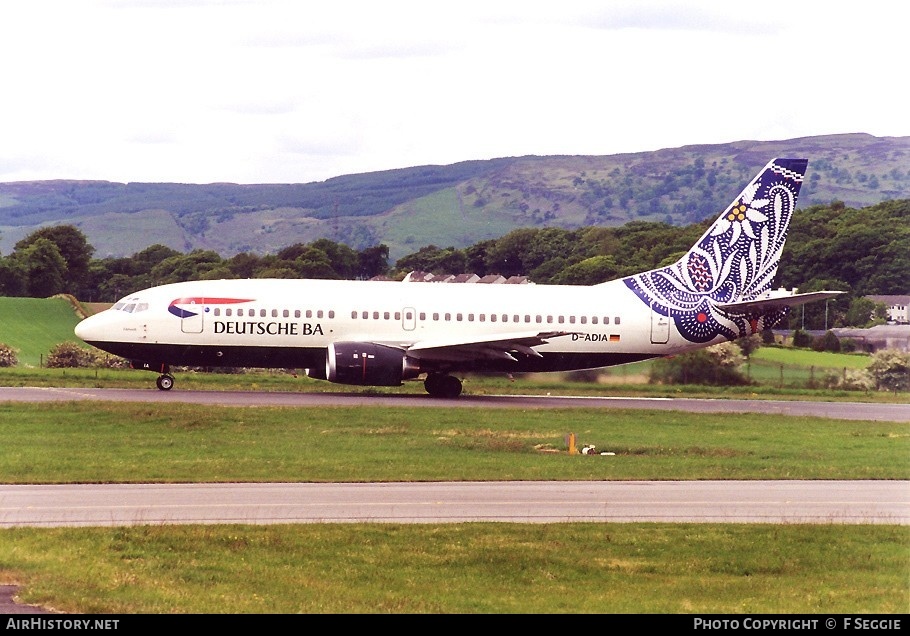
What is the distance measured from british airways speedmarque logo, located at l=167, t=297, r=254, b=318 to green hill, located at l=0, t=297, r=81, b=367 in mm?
17390

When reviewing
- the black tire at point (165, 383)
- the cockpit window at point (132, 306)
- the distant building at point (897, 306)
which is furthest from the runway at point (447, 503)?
the distant building at point (897, 306)

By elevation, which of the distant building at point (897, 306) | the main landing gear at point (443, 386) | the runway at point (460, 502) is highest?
the distant building at point (897, 306)

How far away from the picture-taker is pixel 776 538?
22.6 meters

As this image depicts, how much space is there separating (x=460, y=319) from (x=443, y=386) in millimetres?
2541

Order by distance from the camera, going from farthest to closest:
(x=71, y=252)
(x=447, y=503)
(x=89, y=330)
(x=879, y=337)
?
(x=71, y=252), (x=879, y=337), (x=89, y=330), (x=447, y=503)

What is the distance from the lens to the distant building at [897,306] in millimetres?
88000

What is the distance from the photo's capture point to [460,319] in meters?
49.3

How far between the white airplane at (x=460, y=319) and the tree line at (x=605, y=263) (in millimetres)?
37107

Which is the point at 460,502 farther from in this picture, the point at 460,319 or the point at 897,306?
the point at 897,306

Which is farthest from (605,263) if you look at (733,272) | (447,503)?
(447,503)

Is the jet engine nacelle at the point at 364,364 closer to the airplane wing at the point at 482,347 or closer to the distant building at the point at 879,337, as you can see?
the airplane wing at the point at 482,347
